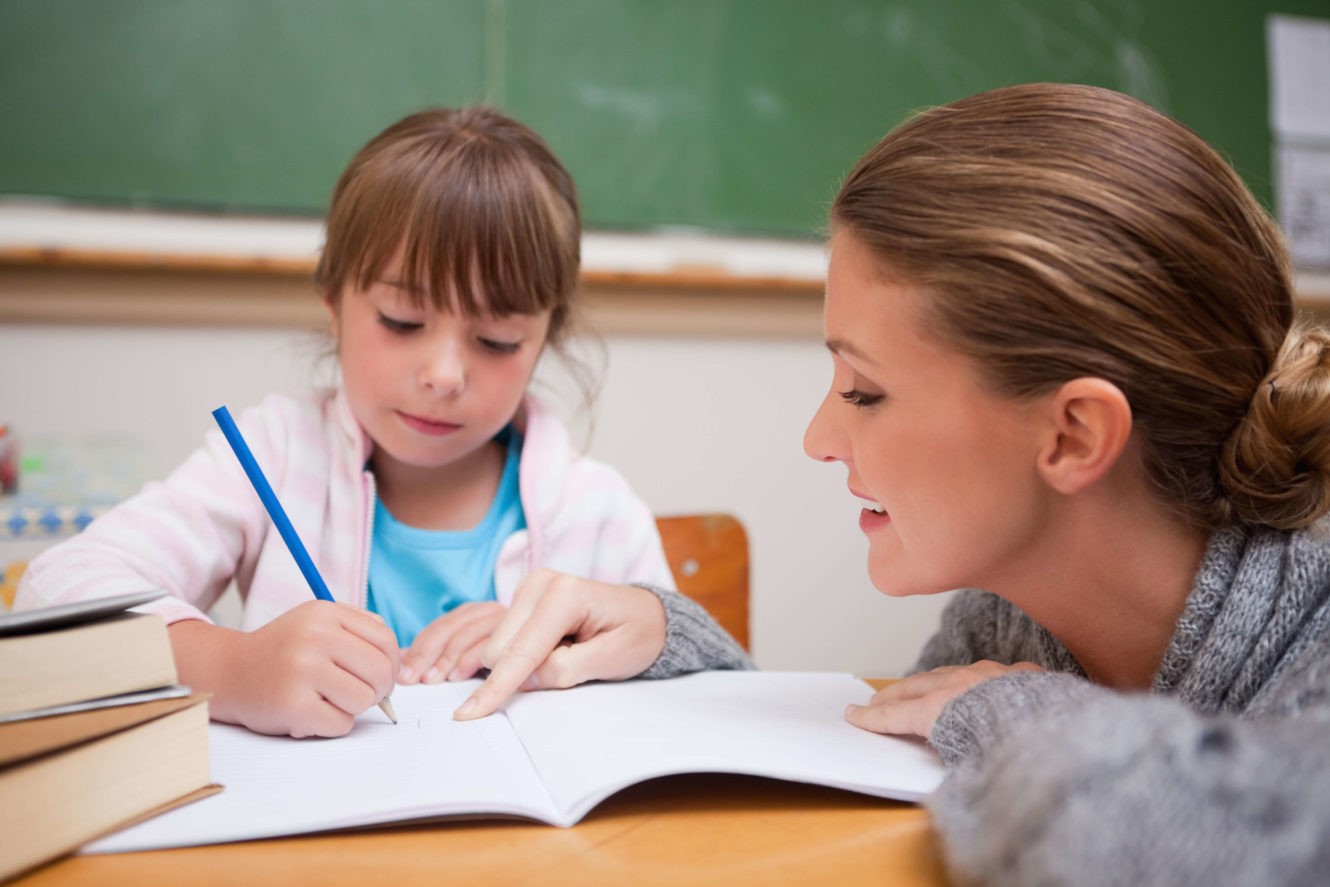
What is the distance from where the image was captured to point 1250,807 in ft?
Result: 1.20

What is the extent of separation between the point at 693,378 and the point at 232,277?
847mm

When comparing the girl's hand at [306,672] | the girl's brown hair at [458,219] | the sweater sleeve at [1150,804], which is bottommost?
the girl's hand at [306,672]

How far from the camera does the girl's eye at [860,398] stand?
0.70 metres

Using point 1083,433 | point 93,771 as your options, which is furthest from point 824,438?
point 93,771

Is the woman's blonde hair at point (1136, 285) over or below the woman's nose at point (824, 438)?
over

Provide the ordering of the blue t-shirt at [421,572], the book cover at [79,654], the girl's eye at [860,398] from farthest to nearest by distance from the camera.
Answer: the blue t-shirt at [421,572] → the girl's eye at [860,398] → the book cover at [79,654]

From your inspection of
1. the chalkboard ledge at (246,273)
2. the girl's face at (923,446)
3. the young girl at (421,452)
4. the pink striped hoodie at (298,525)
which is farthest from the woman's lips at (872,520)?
the chalkboard ledge at (246,273)

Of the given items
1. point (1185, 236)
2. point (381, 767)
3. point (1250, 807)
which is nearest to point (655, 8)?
point (1185, 236)

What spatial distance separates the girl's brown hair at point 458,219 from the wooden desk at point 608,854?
0.63 meters

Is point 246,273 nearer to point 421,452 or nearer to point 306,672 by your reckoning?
point 421,452

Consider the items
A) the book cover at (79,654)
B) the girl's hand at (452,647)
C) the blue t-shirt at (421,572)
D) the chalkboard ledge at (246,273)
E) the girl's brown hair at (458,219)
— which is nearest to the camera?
the book cover at (79,654)

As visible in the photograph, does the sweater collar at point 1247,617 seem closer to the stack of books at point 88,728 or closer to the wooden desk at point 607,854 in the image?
the wooden desk at point 607,854

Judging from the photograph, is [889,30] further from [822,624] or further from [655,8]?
[822,624]

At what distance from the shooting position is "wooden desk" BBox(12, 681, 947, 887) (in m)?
0.44
